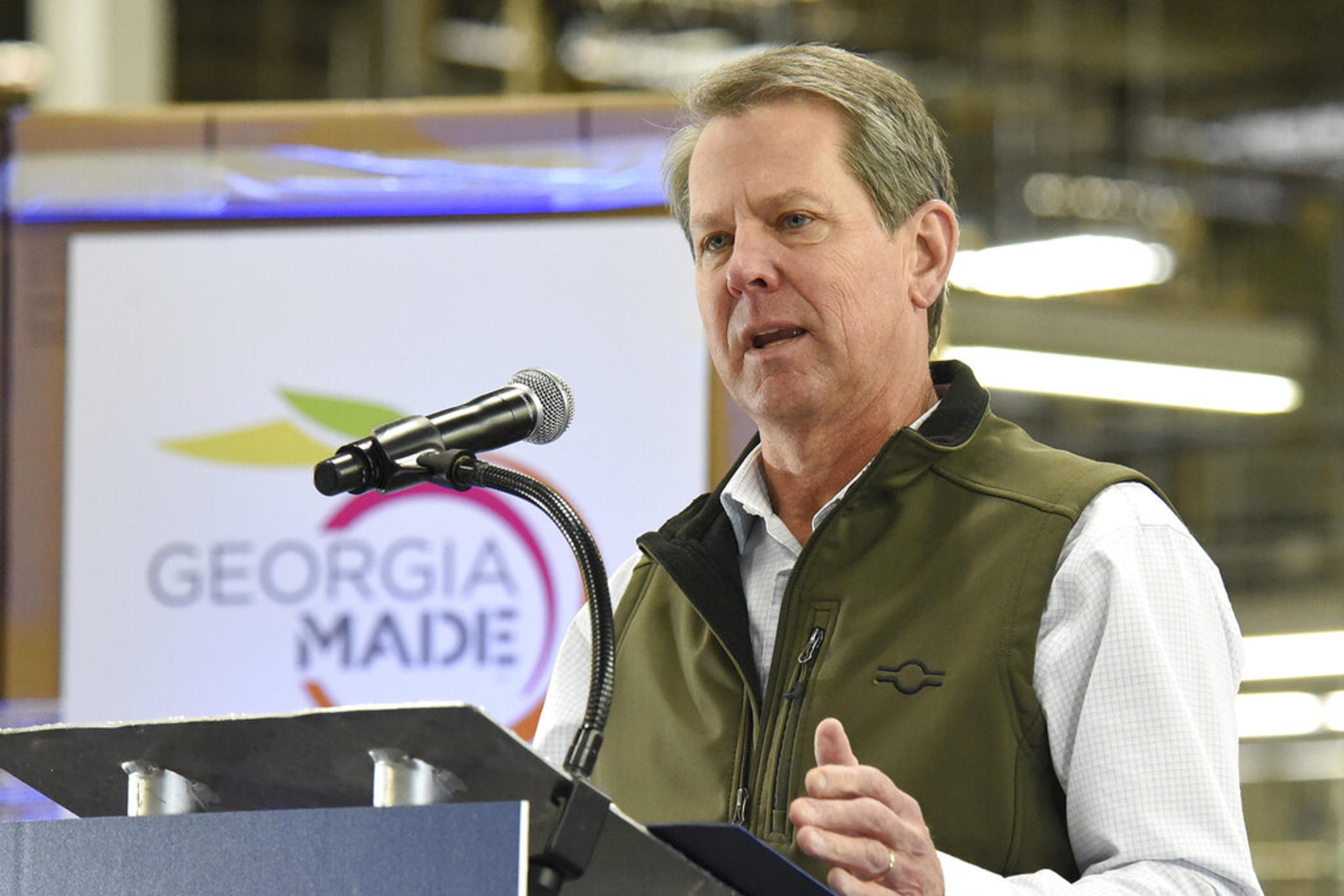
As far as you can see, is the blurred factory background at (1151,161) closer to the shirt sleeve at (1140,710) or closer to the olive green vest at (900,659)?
the olive green vest at (900,659)

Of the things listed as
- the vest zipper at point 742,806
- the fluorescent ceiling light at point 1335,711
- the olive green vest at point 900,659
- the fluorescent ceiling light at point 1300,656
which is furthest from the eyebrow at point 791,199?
the fluorescent ceiling light at point 1335,711

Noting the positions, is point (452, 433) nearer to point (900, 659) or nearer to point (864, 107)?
point (900, 659)

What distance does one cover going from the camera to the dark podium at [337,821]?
113cm

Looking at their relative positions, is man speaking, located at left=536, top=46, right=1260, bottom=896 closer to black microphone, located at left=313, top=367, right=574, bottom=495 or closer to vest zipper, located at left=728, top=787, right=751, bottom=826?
vest zipper, located at left=728, top=787, right=751, bottom=826

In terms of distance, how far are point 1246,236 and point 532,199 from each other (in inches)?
396

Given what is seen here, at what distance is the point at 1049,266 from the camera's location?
888cm

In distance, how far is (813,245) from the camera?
1.86 meters

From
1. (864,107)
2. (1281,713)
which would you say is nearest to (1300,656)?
(1281,713)

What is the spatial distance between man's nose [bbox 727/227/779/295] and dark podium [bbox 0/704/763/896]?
763 mm

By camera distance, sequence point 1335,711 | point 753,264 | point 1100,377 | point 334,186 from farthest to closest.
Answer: point 1335,711 → point 1100,377 → point 334,186 → point 753,264

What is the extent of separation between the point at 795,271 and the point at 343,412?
1.23 metres

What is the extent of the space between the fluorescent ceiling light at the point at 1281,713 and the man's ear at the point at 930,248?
1038cm

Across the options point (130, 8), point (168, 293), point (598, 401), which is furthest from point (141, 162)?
point (130, 8)

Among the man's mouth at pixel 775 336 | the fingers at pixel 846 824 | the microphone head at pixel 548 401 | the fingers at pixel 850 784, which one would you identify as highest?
the man's mouth at pixel 775 336
